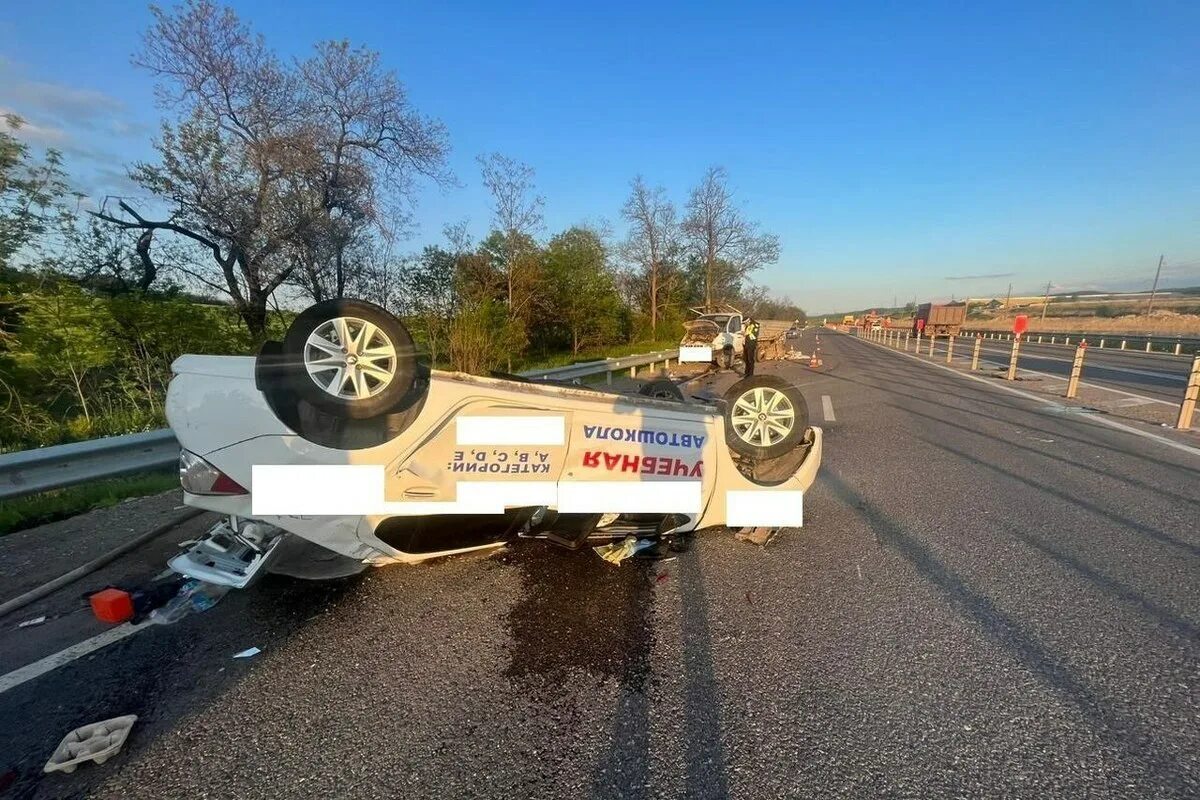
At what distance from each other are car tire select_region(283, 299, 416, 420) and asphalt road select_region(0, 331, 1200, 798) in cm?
122

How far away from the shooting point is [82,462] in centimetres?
436

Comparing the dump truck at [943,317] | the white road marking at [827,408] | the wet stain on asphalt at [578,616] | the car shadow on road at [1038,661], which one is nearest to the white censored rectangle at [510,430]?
the wet stain on asphalt at [578,616]

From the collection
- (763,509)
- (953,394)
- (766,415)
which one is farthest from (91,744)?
(953,394)

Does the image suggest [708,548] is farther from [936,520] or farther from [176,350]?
[176,350]

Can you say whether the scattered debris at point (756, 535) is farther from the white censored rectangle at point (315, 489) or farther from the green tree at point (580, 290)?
the green tree at point (580, 290)

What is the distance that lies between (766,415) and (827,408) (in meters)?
6.87

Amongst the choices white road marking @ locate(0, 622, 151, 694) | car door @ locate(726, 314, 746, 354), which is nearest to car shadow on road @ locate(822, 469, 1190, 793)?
white road marking @ locate(0, 622, 151, 694)

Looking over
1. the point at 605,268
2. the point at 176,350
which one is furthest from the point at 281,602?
the point at 605,268

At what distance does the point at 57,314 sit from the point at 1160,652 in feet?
38.1

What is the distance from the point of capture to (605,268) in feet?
97.5

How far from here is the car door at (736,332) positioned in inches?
696

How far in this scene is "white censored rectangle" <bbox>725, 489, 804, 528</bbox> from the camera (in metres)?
3.50

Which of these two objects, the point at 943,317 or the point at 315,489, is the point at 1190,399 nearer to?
the point at 315,489

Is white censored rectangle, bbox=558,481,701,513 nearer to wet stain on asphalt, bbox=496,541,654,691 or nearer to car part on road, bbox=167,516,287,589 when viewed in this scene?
wet stain on asphalt, bbox=496,541,654,691
